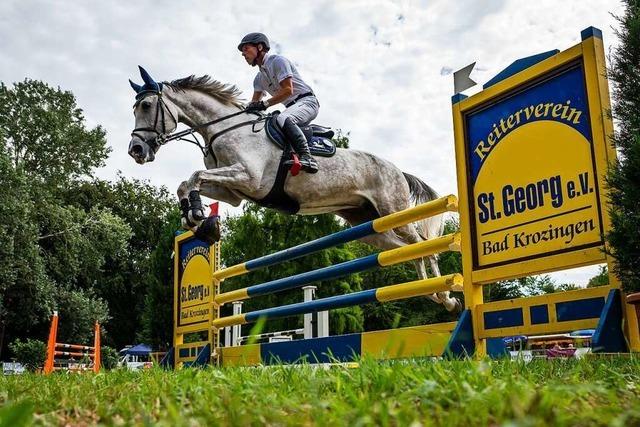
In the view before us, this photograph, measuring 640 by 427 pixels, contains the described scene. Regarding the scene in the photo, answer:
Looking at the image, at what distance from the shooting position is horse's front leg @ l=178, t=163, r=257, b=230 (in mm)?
4332

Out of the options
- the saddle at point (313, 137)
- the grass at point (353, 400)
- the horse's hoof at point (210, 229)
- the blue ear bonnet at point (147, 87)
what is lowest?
the grass at point (353, 400)

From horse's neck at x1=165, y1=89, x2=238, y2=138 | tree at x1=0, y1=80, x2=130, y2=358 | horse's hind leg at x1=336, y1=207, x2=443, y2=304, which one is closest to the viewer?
horse's neck at x1=165, y1=89, x2=238, y2=138

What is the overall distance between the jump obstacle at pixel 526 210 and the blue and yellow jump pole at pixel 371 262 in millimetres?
11

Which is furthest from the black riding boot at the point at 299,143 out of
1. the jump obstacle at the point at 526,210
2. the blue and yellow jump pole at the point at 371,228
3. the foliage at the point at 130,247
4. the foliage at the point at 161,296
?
the foliage at the point at 130,247

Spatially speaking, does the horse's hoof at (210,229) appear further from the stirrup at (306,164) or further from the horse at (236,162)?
the stirrup at (306,164)

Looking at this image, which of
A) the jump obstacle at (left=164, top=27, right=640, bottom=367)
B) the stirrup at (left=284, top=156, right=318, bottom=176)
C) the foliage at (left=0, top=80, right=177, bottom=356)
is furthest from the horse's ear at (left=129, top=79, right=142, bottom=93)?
the foliage at (left=0, top=80, right=177, bottom=356)

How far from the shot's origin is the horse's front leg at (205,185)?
171 inches

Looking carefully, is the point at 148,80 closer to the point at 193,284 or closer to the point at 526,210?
the point at 193,284

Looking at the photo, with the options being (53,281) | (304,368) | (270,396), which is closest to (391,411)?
(270,396)

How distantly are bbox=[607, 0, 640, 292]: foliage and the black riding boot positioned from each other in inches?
90.7

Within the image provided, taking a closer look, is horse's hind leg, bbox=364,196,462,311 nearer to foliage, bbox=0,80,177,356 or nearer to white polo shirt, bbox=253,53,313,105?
white polo shirt, bbox=253,53,313,105

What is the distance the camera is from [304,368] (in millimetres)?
1876

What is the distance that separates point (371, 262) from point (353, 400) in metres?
2.89

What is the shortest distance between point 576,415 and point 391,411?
0.94 feet
